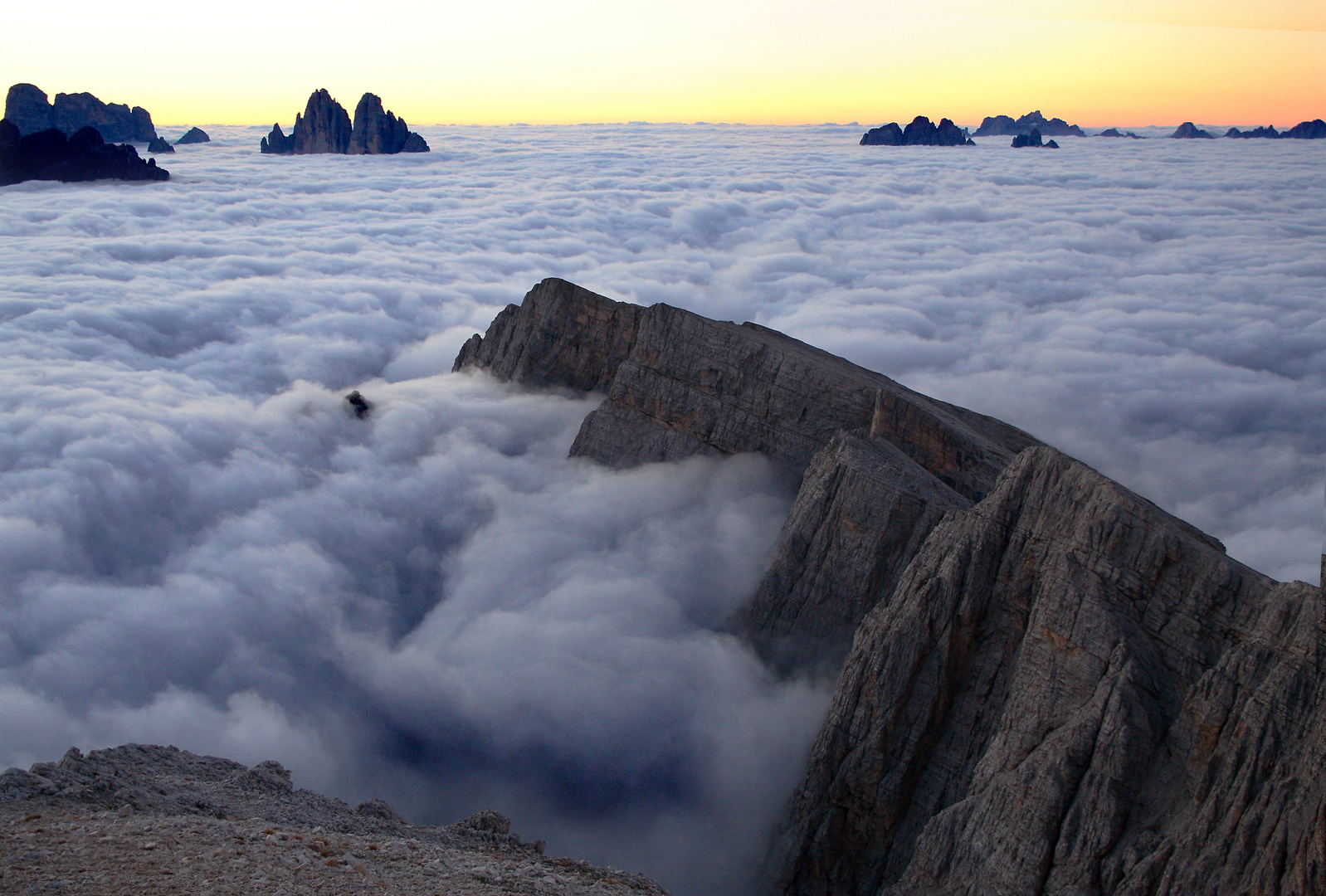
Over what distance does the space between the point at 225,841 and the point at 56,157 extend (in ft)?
646

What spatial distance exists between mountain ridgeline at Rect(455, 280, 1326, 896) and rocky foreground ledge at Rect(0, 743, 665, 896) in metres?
6.01

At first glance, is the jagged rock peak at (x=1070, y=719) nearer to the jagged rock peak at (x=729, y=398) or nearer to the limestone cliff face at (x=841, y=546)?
the limestone cliff face at (x=841, y=546)

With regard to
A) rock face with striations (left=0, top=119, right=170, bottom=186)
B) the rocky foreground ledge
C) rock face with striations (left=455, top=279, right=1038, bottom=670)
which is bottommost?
the rocky foreground ledge

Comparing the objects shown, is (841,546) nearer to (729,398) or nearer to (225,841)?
(729,398)

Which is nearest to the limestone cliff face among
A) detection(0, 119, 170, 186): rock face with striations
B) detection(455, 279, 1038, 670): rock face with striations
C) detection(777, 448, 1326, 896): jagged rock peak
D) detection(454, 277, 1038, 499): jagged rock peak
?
detection(455, 279, 1038, 670): rock face with striations

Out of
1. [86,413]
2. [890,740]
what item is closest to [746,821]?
[890,740]

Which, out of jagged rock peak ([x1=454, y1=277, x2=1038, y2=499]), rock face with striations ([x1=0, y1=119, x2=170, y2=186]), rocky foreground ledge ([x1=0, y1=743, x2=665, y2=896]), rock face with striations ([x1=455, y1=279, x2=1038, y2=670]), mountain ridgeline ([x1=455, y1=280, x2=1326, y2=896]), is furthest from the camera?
rock face with striations ([x1=0, y1=119, x2=170, y2=186])

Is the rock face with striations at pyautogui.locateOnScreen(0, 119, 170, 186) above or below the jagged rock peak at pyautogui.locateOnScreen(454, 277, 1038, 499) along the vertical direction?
above

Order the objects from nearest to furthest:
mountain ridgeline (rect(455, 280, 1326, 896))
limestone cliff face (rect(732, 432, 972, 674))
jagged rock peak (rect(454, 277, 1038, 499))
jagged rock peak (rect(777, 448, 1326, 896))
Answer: jagged rock peak (rect(777, 448, 1326, 896)) < mountain ridgeline (rect(455, 280, 1326, 896)) < limestone cliff face (rect(732, 432, 972, 674)) < jagged rock peak (rect(454, 277, 1038, 499))

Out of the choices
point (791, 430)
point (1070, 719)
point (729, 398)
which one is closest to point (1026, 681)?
point (1070, 719)

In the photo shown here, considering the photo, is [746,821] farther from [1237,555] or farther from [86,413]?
[86,413]

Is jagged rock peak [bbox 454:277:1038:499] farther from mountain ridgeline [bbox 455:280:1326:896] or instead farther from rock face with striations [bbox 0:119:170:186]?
rock face with striations [bbox 0:119:170:186]

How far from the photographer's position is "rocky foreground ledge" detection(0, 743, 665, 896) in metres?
11.7

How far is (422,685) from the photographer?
115 feet
